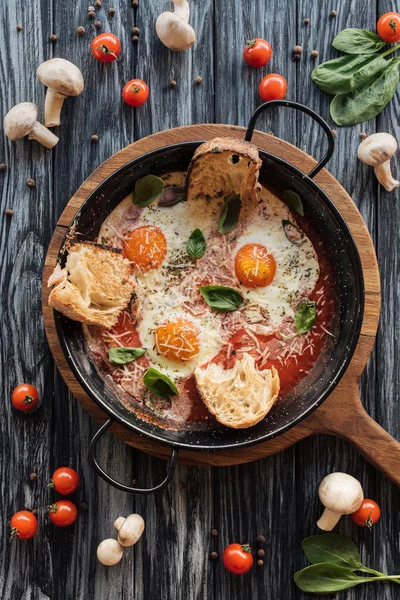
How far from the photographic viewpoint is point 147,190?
3.38 metres

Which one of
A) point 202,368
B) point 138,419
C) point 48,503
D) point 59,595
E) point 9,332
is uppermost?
point 9,332

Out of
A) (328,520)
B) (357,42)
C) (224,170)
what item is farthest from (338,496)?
(357,42)

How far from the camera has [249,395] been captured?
10.6ft

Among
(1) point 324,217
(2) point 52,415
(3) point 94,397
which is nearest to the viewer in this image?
(3) point 94,397

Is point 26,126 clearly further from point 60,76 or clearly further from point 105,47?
point 105,47

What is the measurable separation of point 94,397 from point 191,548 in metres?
1.04

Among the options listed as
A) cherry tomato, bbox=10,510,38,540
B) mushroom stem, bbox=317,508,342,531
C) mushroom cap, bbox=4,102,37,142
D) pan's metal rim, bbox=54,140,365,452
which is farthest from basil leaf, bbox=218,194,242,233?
cherry tomato, bbox=10,510,38,540

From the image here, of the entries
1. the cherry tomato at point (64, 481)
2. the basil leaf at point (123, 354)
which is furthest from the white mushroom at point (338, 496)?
the cherry tomato at point (64, 481)

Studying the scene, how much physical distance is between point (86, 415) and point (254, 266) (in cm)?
116

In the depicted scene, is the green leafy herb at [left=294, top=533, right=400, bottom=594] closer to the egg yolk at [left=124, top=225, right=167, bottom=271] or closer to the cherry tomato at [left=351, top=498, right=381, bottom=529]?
the cherry tomato at [left=351, top=498, right=381, bottom=529]

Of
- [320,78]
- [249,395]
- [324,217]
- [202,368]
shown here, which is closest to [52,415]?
[202,368]

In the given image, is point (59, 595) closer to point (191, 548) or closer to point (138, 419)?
point (191, 548)

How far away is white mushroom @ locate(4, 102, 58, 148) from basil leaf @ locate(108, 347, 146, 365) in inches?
44.7

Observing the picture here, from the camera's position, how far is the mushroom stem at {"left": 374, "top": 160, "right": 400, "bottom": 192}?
11.4 ft
